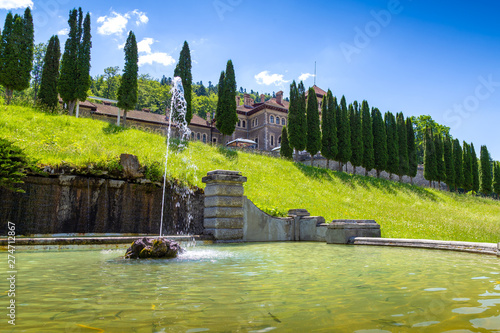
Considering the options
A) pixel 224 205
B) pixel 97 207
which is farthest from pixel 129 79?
pixel 224 205

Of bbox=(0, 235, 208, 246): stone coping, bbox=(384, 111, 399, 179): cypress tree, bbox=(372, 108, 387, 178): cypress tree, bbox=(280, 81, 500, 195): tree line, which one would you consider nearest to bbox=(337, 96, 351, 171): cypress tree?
bbox=(280, 81, 500, 195): tree line

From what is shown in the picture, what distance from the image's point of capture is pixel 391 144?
145 feet

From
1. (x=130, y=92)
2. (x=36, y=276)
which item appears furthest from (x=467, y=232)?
(x=130, y=92)

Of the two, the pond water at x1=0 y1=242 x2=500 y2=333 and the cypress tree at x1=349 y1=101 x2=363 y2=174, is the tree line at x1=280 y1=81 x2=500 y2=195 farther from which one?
the pond water at x1=0 y1=242 x2=500 y2=333

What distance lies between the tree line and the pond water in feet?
110

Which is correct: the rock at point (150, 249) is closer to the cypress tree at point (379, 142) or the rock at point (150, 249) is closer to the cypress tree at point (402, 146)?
the cypress tree at point (379, 142)

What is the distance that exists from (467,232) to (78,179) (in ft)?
62.1

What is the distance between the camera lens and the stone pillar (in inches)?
445

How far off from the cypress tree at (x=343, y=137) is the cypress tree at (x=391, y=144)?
295 inches

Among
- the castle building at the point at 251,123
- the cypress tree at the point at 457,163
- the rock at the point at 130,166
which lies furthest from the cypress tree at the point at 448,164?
the rock at the point at 130,166

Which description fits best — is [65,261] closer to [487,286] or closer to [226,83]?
[487,286]

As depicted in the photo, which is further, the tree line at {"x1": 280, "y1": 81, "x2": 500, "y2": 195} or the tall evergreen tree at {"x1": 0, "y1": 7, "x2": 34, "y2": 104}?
the tree line at {"x1": 280, "y1": 81, "x2": 500, "y2": 195}

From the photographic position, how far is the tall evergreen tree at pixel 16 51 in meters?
26.2

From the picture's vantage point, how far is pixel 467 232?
55.6 feet
